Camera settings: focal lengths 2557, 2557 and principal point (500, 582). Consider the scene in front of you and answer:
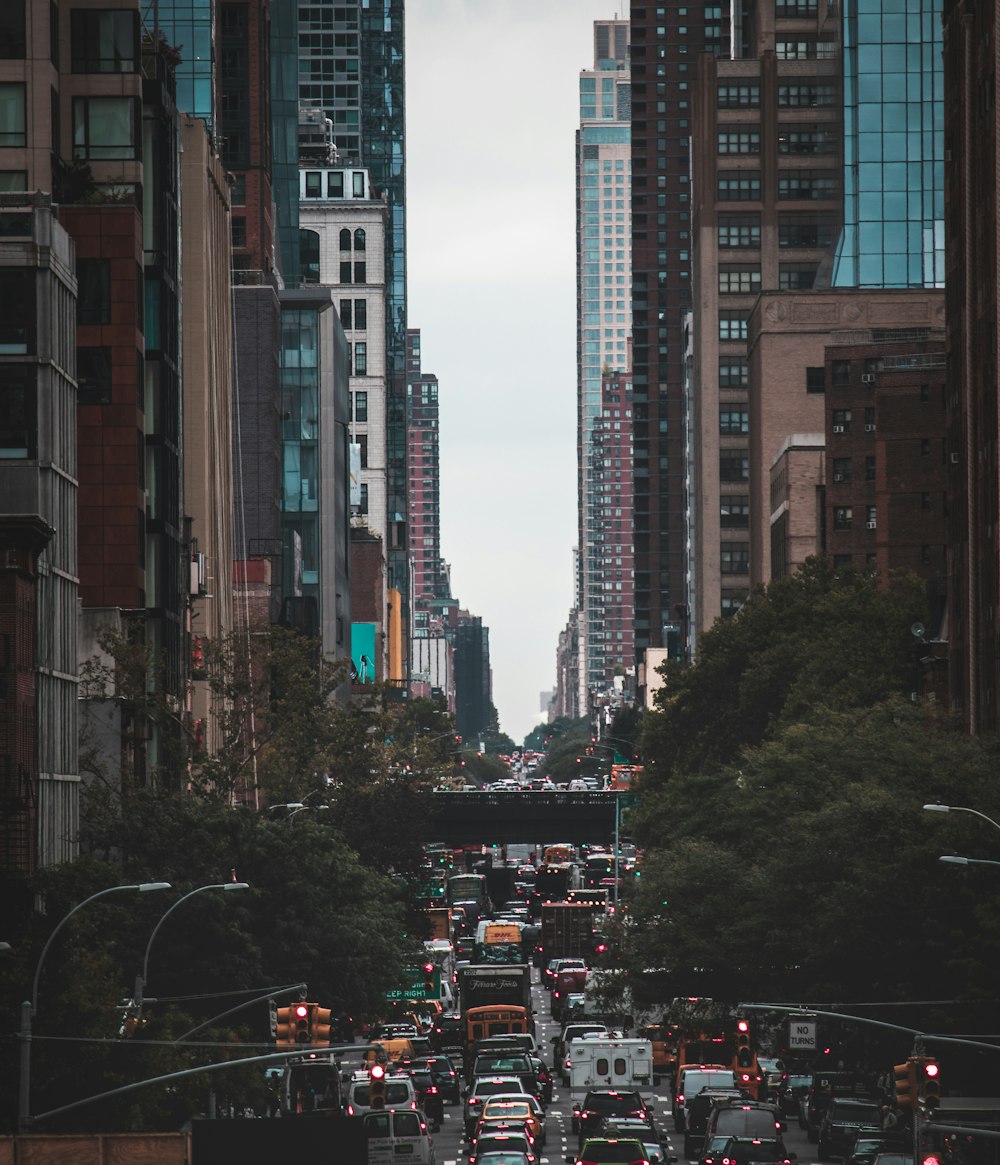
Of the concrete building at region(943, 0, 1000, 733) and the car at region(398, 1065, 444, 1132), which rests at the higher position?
the concrete building at region(943, 0, 1000, 733)

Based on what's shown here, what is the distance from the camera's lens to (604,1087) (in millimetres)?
72812

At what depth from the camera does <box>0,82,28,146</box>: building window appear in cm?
8312

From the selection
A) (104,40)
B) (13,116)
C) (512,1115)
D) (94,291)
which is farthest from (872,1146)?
(104,40)

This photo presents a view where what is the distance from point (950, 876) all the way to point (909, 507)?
6384 centimetres

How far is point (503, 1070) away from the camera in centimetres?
7531

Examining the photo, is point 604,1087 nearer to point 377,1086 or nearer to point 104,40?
point 377,1086

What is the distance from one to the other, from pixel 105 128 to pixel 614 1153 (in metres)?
49.3

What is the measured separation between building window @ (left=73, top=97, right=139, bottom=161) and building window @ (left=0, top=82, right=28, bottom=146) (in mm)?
5562

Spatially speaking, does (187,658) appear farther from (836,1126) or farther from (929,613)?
(836,1126)

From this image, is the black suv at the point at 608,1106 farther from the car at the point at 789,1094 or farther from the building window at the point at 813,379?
the building window at the point at 813,379

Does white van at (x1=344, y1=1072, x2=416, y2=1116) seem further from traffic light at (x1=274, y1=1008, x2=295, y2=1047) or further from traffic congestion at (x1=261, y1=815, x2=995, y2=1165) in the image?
traffic light at (x1=274, y1=1008, x2=295, y2=1047)

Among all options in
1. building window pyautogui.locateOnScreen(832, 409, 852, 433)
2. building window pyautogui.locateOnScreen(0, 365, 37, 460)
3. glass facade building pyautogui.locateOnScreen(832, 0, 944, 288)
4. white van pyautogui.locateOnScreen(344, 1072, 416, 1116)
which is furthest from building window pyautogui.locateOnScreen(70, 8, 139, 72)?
glass facade building pyautogui.locateOnScreen(832, 0, 944, 288)

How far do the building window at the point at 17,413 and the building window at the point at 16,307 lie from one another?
377 millimetres

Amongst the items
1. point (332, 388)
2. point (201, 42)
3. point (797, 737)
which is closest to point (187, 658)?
point (797, 737)
